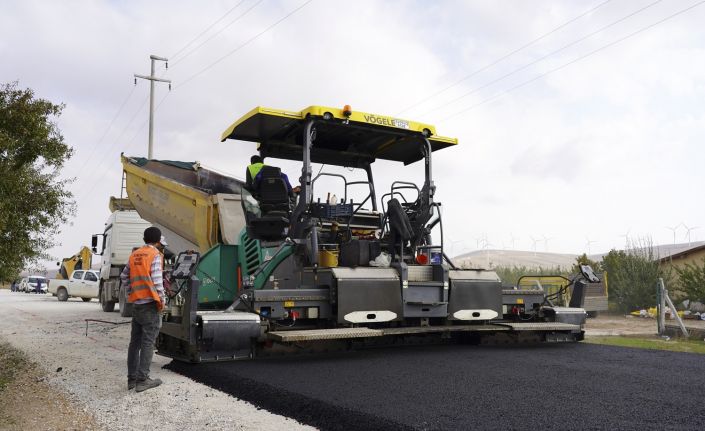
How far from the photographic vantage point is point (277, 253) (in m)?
5.65

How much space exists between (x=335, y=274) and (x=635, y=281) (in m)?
13.2

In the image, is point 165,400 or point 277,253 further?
point 277,253

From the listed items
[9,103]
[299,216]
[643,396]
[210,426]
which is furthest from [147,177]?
[643,396]

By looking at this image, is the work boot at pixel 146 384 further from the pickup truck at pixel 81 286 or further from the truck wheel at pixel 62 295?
the truck wheel at pixel 62 295

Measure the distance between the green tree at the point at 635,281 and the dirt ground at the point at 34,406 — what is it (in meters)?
14.4

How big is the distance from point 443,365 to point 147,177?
8.72m

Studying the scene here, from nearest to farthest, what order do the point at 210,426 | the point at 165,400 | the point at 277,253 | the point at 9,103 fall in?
the point at 210,426
the point at 165,400
the point at 277,253
the point at 9,103

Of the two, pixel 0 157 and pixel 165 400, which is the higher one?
pixel 0 157

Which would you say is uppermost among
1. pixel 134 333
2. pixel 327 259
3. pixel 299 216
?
pixel 299 216

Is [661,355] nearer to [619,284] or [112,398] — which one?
[112,398]

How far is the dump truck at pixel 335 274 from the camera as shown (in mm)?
5289

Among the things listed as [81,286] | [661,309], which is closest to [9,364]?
[661,309]

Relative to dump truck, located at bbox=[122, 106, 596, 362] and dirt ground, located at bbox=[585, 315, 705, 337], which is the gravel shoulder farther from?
dirt ground, located at bbox=[585, 315, 705, 337]

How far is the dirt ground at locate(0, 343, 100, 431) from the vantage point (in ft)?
13.2
